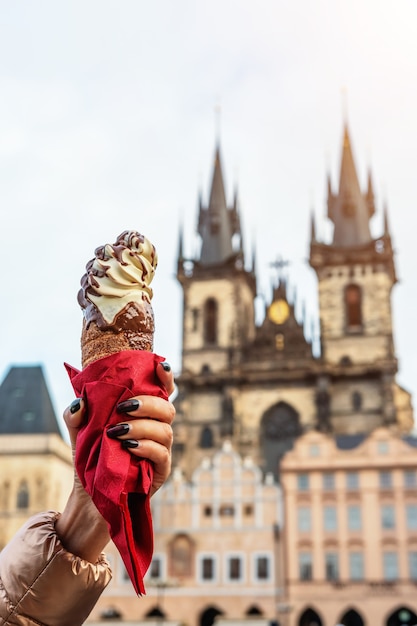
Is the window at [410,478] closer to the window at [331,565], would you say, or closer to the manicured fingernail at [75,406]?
the window at [331,565]

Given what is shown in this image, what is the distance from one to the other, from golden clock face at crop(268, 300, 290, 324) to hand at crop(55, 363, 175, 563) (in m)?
43.1

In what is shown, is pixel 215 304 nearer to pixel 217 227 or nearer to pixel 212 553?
pixel 217 227

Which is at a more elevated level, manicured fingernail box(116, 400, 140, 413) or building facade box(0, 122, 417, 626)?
building facade box(0, 122, 417, 626)

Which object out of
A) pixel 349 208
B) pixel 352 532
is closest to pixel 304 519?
pixel 352 532

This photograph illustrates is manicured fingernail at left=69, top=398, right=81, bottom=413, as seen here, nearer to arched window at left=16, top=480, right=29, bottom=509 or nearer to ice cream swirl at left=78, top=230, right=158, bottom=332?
ice cream swirl at left=78, top=230, right=158, bottom=332

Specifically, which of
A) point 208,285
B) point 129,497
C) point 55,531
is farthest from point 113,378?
point 208,285

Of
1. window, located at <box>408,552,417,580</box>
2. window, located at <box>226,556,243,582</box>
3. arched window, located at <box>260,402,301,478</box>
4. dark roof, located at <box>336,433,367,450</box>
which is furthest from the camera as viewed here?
arched window, located at <box>260,402,301,478</box>

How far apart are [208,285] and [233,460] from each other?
555 inches

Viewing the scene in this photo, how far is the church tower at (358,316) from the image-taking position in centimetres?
4009

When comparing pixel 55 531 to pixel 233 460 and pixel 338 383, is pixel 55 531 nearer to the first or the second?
pixel 233 460

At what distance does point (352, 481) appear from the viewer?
102 feet

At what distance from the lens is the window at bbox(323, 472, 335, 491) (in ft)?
102

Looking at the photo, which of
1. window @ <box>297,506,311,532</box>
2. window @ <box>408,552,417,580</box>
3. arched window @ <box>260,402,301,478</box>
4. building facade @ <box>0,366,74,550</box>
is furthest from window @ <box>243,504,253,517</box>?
arched window @ <box>260,402,301,478</box>

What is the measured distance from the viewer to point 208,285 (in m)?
45.0
